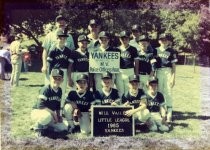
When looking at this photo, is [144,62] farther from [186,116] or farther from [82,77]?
[186,116]

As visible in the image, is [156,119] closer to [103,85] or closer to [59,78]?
[103,85]

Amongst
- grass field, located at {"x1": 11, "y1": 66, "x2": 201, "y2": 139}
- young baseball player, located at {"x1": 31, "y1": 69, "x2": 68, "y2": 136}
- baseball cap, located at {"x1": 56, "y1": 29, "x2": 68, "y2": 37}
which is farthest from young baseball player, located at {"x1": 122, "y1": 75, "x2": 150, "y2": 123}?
baseball cap, located at {"x1": 56, "y1": 29, "x2": 68, "y2": 37}

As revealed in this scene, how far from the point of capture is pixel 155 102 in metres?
5.46

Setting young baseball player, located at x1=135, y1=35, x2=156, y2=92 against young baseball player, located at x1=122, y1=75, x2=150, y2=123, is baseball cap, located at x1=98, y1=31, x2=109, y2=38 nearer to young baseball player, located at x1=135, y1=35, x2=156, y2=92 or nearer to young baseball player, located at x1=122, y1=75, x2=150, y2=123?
young baseball player, located at x1=135, y1=35, x2=156, y2=92

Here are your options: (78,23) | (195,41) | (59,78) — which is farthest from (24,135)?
(195,41)

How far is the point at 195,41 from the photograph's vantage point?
584 cm

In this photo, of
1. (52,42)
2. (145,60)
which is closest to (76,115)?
(52,42)

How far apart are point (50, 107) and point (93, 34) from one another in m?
1.24

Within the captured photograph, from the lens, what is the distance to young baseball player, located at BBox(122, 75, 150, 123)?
5.31 m

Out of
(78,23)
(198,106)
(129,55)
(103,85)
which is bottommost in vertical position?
(198,106)

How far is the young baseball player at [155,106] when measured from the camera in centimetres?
539

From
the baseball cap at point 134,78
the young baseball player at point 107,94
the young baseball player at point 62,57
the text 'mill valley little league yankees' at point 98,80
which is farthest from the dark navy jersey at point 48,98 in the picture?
the baseball cap at point 134,78

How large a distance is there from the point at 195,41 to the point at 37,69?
2554mm

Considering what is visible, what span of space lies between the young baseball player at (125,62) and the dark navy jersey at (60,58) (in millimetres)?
753
